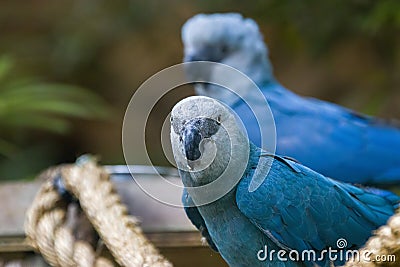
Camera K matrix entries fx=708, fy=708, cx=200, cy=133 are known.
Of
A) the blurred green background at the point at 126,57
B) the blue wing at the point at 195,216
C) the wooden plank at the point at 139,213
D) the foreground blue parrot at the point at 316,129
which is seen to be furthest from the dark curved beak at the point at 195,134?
the blurred green background at the point at 126,57

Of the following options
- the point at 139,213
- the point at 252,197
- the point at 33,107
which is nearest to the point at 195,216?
the point at 252,197

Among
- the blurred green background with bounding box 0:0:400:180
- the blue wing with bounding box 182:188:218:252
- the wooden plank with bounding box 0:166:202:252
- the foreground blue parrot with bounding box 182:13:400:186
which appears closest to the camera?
the blue wing with bounding box 182:188:218:252

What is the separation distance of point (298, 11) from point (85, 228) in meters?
1.22

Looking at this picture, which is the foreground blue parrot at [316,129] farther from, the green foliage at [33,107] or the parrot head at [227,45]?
the green foliage at [33,107]

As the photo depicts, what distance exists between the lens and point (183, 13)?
2.64 meters

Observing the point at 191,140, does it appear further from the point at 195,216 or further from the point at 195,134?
the point at 195,216

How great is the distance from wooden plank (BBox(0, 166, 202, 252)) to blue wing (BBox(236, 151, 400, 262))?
256 millimetres

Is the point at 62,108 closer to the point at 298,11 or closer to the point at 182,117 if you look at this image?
the point at 298,11

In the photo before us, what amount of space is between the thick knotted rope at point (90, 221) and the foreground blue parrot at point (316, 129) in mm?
339

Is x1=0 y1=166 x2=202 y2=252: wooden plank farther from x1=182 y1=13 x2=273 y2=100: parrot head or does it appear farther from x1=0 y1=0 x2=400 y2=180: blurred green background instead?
x1=0 y1=0 x2=400 y2=180: blurred green background

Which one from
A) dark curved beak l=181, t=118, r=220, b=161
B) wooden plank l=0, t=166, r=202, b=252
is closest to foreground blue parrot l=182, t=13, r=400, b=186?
wooden plank l=0, t=166, r=202, b=252

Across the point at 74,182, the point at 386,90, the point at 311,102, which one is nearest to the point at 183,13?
the point at 386,90

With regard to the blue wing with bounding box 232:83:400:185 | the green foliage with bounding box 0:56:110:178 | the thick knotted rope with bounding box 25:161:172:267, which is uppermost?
the green foliage with bounding box 0:56:110:178

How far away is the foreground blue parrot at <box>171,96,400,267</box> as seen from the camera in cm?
76
